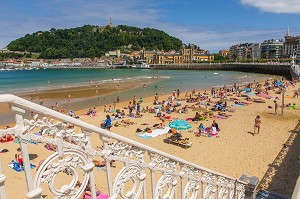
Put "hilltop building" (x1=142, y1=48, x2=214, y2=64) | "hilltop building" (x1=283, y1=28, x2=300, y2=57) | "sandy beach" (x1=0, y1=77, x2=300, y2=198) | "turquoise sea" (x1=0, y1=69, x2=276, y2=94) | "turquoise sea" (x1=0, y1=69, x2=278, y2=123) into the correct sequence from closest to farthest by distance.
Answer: "sandy beach" (x1=0, y1=77, x2=300, y2=198) → "turquoise sea" (x1=0, y1=69, x2=278, y2=123) → "turquoise sea" (x1=0, y1=69, x2=276, y2=94) → "hilltop building" (x1=283, y1=28, x2=300, y2=57) → "hilltop building" (x1=142, y1=48, x2=214, y2=64)

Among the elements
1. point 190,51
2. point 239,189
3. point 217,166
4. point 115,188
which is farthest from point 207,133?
point 190,51

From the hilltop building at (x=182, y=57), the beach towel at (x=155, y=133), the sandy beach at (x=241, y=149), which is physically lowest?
the sandy beach at (x=241, y=149)

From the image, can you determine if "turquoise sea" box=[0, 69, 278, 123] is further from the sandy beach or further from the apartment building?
the apartment building

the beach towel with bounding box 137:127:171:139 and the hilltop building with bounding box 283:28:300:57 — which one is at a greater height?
the hilltop building with bounding box 283:28:300:57

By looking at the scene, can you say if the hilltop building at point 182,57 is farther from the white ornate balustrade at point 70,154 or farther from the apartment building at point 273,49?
the white ornate balustrade at point 70,154

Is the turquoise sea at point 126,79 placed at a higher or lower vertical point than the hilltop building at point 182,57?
lower

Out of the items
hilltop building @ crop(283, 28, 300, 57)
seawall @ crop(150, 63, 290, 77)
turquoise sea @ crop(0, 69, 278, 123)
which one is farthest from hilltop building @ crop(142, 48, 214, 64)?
turquoise sea @ crop(0, 69, 278, 123)

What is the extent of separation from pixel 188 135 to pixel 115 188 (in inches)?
497

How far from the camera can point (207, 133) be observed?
47.9ft

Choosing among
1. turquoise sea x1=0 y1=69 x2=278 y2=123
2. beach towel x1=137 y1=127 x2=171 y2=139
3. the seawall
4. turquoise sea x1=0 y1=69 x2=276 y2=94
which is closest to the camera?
beach towel x1=137 y1=127 x2=171 y2=139

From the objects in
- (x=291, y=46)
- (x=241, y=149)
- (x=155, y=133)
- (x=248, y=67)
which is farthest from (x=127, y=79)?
(x=291, y=46)

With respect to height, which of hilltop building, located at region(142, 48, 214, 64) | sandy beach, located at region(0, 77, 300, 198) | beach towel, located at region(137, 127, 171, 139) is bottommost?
sandy beach, located at region(0, 77, 300, 198)

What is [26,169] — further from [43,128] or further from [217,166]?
[217,166]

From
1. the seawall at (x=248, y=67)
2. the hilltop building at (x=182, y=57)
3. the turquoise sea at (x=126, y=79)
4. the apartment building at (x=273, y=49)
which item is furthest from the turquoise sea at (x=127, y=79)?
the apartment building at (x=273, y=49)
